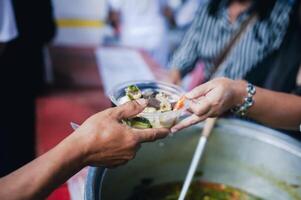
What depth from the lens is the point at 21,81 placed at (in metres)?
2.27

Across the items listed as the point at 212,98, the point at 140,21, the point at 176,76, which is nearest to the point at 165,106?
the point at 212,98

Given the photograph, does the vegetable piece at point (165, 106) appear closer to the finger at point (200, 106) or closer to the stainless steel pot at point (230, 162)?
the finger at point (200, 106)

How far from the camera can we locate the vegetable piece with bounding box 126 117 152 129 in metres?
1.18

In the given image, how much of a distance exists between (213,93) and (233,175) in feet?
1.91

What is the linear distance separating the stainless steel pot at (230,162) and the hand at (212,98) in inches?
7.6

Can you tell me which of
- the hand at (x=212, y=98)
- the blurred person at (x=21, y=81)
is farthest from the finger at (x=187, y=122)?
the blurred person at (x=21, y=81)

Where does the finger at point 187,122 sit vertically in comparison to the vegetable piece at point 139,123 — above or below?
below

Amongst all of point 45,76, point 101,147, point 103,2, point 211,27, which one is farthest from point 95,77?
point 101,147

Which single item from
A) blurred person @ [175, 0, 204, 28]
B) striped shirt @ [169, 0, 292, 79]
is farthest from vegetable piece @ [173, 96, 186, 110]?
blurred person @ [175, 0, 204, 28]

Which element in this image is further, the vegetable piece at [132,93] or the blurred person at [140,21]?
the blurred person at [140,21]

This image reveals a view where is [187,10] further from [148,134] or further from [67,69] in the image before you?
[148,134]

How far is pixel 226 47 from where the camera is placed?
2.35m

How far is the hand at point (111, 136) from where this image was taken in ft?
3.47

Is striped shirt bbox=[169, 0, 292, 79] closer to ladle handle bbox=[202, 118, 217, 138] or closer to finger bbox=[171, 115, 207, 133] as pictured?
ladle handle bbox=[202, 118, 217, 138]
